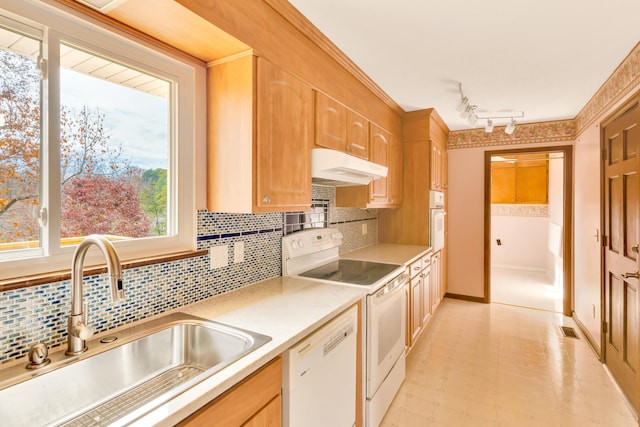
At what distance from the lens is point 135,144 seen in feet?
4.50

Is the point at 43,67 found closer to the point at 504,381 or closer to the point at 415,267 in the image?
the point at 415,267

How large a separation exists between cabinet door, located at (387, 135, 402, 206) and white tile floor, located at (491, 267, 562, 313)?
7.52ft

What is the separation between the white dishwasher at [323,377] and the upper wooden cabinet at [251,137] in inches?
24.8

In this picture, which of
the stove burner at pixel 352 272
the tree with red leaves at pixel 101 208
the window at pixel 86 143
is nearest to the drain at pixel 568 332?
the stove burner at pixel 352 272

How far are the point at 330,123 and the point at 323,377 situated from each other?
143 centimetres

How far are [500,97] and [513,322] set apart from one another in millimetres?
2438

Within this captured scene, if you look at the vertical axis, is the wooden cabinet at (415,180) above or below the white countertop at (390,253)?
above

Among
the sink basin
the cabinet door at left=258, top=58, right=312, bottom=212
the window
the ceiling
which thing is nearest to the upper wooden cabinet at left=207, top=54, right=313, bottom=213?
the cabinet door at left=258, top=58, right=312, bottom=212

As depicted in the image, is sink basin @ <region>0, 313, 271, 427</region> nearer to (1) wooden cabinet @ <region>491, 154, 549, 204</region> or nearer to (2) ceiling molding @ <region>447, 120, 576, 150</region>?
(2) ceiling molding @ <region>447, 120, 576, 150</region>

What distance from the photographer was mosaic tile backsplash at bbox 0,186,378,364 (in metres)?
0.98

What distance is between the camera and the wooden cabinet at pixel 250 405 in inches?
33.8

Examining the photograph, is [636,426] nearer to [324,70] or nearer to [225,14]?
[324,70]

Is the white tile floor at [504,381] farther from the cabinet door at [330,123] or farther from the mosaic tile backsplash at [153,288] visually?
the cabinet door at [330,123]

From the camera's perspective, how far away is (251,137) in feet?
4.66
